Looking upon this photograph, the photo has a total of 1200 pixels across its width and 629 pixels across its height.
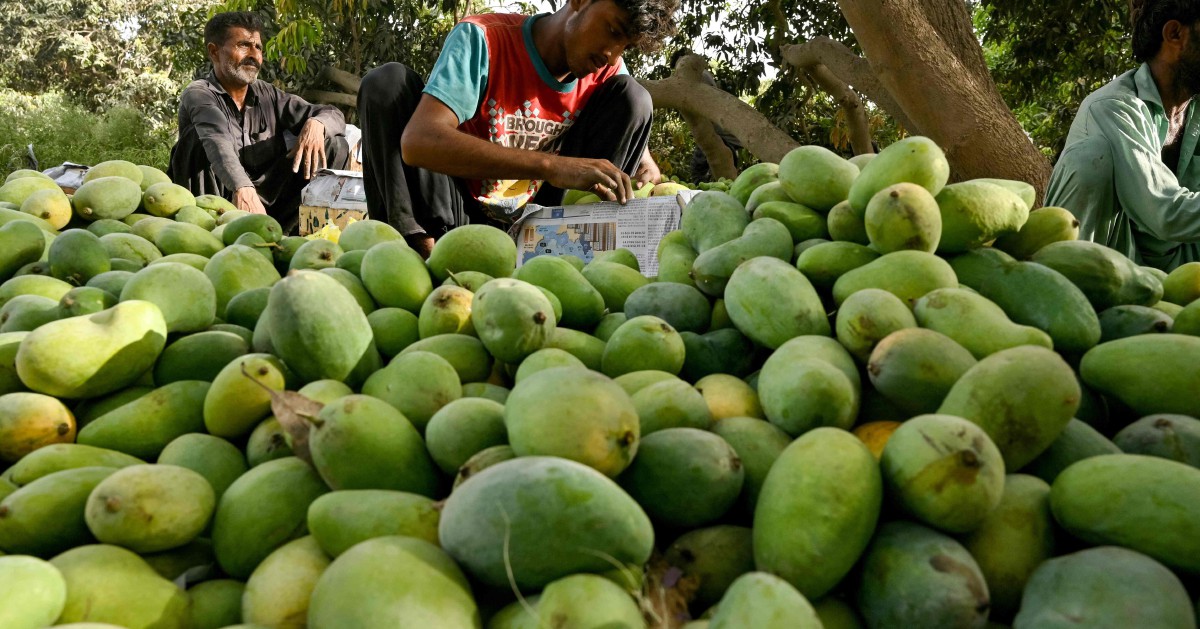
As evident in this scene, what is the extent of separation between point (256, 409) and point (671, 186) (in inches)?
95.9

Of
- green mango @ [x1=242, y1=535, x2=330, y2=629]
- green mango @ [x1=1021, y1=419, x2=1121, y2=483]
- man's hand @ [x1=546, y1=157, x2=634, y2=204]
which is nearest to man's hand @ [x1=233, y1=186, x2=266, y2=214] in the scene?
man's hand @ [x1=546, y1=157, x2=634, y2=204]

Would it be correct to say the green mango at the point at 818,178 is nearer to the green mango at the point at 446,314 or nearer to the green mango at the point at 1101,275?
the green mango at the point at 1101,275

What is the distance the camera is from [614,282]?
169cm

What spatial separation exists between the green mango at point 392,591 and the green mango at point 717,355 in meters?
0.67

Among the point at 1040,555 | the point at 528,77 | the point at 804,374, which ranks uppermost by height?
the point at 528,77

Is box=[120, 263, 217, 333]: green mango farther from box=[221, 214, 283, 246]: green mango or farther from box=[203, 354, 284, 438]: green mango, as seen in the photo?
box=[221, 214, 283, 246]: green mango

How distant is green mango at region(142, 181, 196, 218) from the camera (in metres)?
2.78

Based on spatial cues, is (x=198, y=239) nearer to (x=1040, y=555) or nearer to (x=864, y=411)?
(x=864, y=411)

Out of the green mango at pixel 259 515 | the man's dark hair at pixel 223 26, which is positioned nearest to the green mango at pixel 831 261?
the green mango at pixel 259 515

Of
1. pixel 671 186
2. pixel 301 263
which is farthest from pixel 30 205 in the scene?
pixel 671 186

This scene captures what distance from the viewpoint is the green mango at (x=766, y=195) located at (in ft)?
5.56

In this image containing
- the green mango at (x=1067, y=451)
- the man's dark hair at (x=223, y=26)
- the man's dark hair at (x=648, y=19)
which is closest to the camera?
the green mango at (x=1067, y=451)

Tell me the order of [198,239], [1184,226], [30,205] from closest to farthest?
[198,239] → [30,205] → [1184,226]

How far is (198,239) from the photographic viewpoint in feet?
7.36
